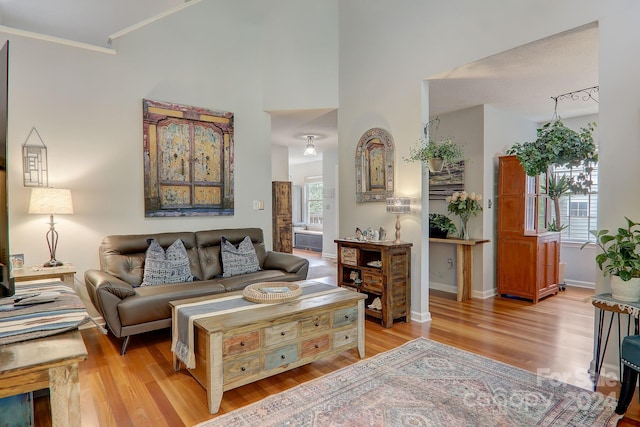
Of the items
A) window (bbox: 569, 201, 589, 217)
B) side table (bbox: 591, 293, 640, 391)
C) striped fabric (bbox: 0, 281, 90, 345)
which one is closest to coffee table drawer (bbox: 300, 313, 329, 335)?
striped fabric (bbox: 0, 281, 90, 345)

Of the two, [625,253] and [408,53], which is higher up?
[408,53]

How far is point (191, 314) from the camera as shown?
2.32 meters

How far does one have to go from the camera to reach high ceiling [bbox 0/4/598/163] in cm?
311

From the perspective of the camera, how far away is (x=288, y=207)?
7359 mm

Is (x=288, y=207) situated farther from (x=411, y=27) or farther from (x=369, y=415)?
(x=369, y=415)

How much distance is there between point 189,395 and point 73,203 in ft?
8.02

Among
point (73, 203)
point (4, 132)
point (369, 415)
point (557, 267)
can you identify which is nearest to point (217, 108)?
point (73, 203)

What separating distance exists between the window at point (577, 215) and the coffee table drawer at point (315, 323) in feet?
14.9

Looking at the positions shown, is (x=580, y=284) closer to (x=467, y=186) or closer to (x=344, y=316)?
(x=467, y=186)

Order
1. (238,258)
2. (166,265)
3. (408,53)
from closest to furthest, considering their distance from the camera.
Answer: (166,265)
(408,53)
(238,258)

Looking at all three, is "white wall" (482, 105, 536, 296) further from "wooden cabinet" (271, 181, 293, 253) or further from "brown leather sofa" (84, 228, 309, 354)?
"wooden cabinet" (271, 181, 293, 253)

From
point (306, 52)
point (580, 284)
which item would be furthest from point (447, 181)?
point (306, 52)

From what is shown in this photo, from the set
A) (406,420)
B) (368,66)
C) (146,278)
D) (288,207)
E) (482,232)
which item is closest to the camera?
(406,420)

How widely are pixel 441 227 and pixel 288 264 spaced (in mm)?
2230
